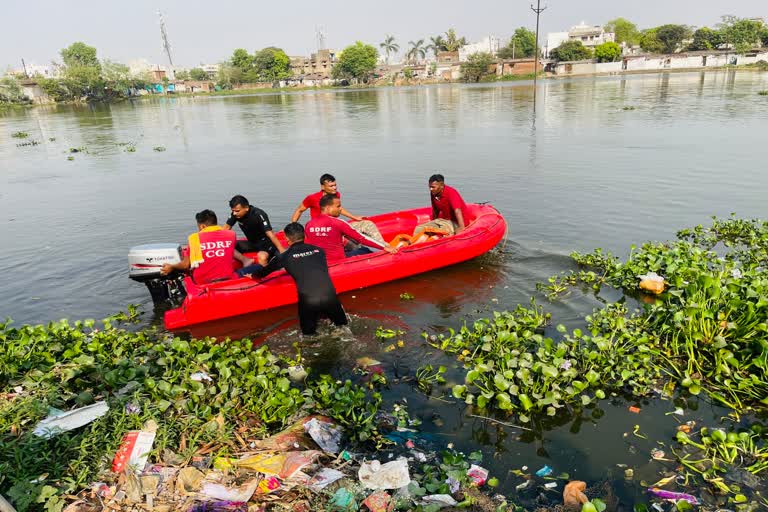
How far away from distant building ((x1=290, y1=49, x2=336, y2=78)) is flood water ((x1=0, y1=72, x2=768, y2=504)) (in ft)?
308

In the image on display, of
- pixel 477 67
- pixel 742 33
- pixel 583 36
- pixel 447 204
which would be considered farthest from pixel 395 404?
pixel 583 36

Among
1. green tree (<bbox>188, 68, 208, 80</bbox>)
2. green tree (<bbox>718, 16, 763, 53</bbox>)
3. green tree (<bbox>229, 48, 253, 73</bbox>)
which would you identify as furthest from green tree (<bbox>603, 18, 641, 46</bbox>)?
green tree (<bbox>188, 68, 208, 80</bbox>)

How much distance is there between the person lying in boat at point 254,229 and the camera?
7.41 metres

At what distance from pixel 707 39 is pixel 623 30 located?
3389 centimetres

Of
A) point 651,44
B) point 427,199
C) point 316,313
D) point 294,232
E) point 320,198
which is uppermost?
point 651,44

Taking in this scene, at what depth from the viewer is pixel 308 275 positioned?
19.1 ft

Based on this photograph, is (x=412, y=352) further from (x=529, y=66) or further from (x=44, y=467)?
(x=529, y=66)

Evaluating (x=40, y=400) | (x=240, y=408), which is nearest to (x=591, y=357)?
(x=240, y=408)

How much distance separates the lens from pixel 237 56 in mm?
111500

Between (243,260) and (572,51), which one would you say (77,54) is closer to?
(572,51)

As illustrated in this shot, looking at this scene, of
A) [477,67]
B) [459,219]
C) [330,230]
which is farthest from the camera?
[477,67]

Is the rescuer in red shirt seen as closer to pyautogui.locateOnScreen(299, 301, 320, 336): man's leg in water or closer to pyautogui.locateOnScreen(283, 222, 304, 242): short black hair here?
pyautogui.locateOnScreen(283, 222, 304, 242): short black hair

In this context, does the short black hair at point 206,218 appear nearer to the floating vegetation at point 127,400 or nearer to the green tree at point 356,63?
the floating vegetation at point 127,400

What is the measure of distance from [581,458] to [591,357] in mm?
1066
